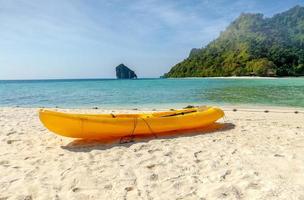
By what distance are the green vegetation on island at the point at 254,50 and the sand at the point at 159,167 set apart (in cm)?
8149

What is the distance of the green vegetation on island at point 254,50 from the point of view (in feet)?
280

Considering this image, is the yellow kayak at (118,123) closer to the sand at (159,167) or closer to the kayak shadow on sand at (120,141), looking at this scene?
the kayak shadow on sand at (120,141)

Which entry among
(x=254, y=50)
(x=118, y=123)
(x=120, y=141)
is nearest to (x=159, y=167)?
(x=120, y=141)

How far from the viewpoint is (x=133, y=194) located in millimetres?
3641

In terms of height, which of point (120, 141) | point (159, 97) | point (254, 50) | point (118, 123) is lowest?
point (159, 97)

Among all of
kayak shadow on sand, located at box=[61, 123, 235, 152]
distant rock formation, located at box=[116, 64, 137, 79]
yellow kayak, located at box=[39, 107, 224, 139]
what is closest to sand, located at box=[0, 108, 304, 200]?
kayak shadow on sand, located at box=[61, 123, 235, 152]

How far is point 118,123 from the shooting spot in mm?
6352

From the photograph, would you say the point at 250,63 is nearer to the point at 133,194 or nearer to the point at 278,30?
the point at 278,30

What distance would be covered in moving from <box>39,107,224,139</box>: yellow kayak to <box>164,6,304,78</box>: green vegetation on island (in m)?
80.1

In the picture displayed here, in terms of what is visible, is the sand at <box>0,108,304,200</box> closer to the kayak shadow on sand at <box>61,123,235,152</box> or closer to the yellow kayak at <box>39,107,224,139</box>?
the kayak shadow on sand at <box>61,123,235,152</box>

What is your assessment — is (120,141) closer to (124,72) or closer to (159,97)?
(159,97)

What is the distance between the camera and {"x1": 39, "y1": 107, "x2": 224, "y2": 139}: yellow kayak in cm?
585

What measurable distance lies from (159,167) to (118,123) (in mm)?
2026

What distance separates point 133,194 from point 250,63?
90.1 metres
